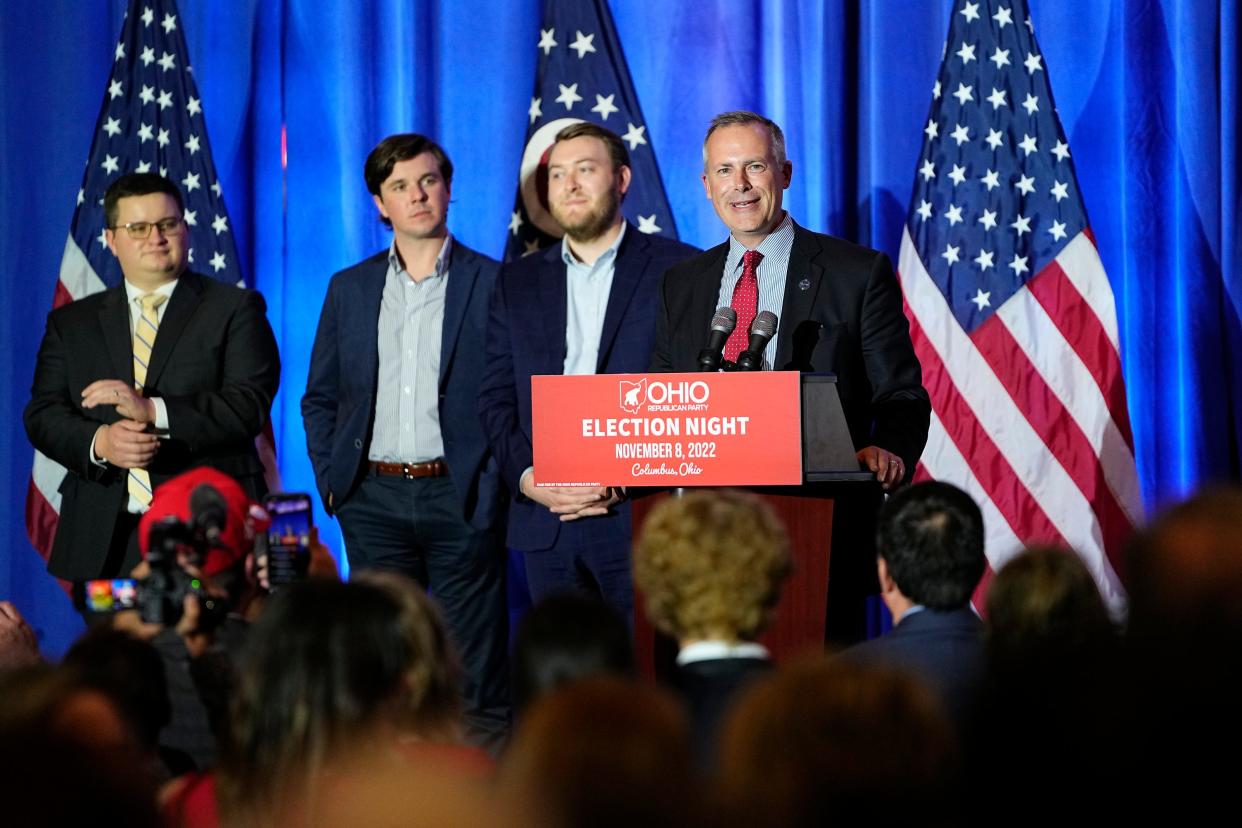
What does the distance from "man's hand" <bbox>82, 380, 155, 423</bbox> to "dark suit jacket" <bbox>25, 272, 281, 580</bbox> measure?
8cm

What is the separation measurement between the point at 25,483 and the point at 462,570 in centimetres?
242

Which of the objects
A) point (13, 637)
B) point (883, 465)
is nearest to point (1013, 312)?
point (883, 465)

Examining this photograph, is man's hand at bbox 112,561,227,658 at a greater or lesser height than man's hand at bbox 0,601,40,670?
greater

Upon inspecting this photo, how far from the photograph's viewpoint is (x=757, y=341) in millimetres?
3281

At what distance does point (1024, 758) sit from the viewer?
122 centimetres

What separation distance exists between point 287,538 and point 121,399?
1761mm

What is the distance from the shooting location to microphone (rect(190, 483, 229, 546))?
2805 mm

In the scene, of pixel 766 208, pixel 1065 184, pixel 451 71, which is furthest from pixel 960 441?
pixel 451 71

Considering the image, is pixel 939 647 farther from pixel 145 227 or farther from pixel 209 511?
pixel 145 227

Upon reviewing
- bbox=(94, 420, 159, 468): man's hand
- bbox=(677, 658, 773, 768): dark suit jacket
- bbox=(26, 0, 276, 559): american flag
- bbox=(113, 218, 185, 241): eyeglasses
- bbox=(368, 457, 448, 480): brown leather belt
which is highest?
A: bbox=(26, 0, 276, 559): american flag

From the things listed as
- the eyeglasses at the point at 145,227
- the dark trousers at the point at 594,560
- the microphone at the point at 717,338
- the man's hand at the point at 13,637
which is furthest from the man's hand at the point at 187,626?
the eyeglasses at the point at 145,227

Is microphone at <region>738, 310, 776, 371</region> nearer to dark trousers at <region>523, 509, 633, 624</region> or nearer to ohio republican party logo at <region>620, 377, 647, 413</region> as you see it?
ohio republican party logo at <region>620, 377, 647, 413</region>

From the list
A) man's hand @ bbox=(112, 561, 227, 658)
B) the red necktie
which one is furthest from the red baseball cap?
the red necktie

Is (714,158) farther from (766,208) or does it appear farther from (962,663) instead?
(962,663)
